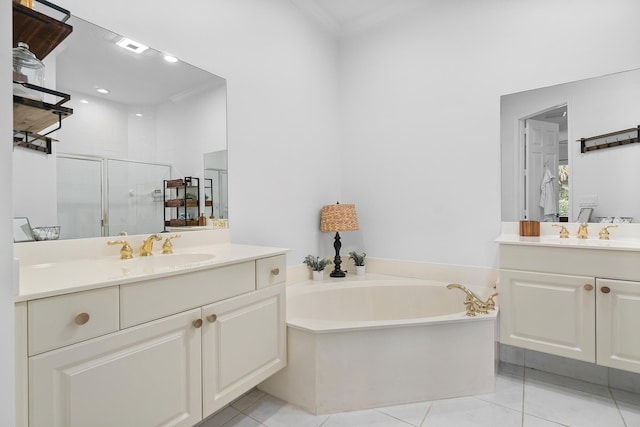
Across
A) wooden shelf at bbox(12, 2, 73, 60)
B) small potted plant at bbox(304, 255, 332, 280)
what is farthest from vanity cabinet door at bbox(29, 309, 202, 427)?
small potted plant at bbox(304, 255, 332, 280)

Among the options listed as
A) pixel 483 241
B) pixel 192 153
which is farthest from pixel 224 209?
pixel 483 241

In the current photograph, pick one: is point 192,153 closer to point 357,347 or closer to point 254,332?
point 254,332

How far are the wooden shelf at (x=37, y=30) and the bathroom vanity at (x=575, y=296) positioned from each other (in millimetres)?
2370

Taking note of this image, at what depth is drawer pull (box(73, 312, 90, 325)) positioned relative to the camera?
94cm

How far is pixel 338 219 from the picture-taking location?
2670 mm

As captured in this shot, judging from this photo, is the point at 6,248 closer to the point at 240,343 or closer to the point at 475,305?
the point at 240,343

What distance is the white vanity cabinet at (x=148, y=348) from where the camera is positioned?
0.89 meters

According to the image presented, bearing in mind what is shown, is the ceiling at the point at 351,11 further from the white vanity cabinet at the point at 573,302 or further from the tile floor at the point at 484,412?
the tile floor at the point at 484,412

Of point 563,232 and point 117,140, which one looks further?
→ point 563,232

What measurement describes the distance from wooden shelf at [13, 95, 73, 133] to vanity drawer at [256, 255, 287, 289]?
3.37 ft

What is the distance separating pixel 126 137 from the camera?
1.63m

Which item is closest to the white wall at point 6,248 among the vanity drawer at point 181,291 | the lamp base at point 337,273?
the vanity drawer at point 181,291

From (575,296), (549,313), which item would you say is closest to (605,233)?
(575,296)

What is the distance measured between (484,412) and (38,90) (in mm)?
2485
